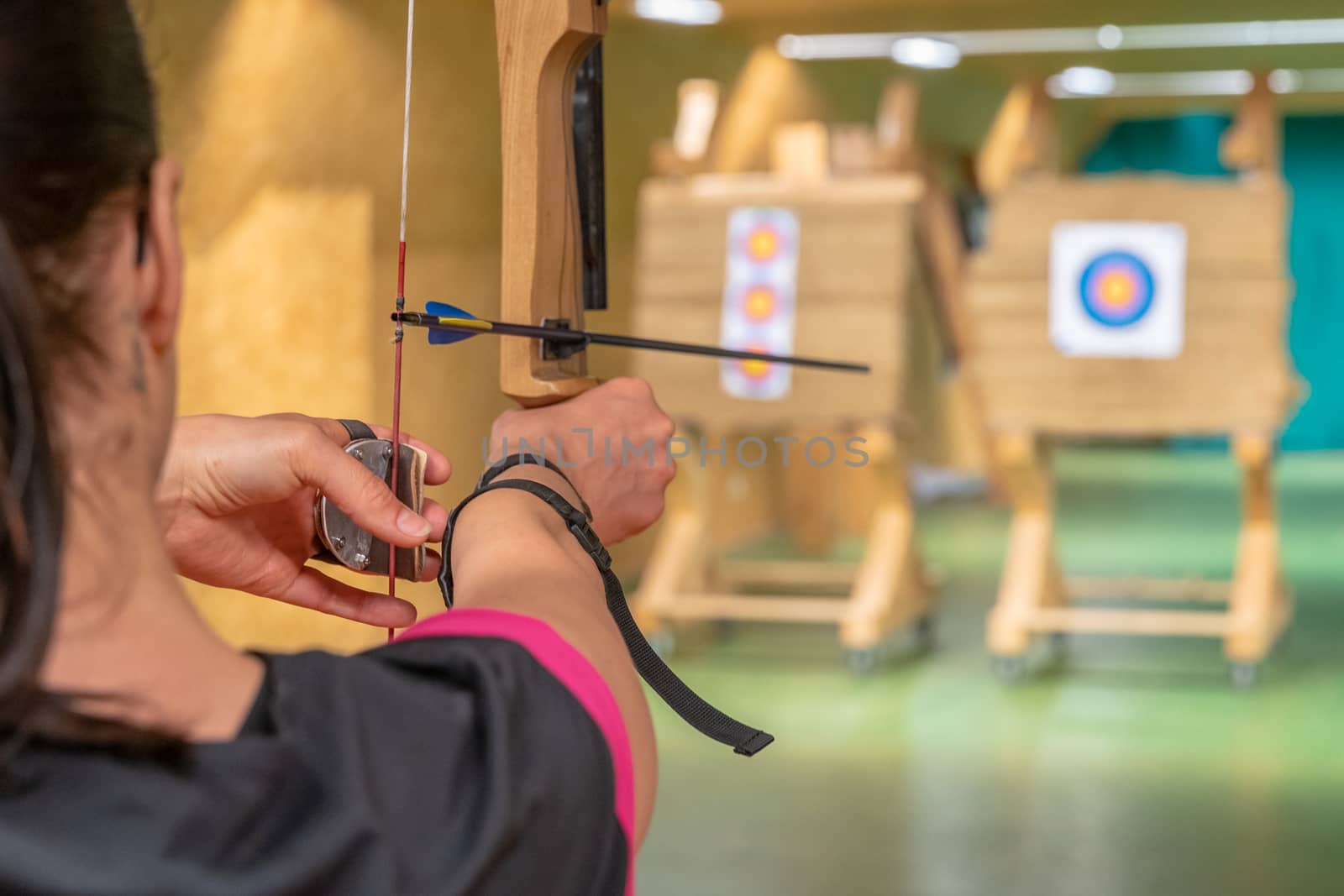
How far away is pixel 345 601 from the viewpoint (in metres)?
0.71

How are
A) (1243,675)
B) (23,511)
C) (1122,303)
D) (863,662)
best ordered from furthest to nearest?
1. (863,662)
2. (1122,303)
3. (1243,675)
4. (23,511)

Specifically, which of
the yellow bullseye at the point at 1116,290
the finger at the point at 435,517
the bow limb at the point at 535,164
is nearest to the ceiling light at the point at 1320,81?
the yellow bullseye at the point at 1116,290

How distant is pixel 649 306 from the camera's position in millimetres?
3381

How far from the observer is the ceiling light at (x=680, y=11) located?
3865 millimetres

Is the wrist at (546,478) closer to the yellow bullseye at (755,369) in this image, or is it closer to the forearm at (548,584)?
the forearm at (548,584)

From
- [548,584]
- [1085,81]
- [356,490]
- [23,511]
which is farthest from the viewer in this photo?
[1085,81]

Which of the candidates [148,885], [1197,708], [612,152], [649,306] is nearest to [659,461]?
[148,885]

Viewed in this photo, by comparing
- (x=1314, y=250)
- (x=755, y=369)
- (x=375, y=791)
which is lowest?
(x=375, y=791)

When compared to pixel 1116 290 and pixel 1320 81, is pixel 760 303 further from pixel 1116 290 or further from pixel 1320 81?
pixel 1320 81

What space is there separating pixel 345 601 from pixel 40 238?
344 mm

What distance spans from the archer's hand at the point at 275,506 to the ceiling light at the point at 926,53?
4270 mm

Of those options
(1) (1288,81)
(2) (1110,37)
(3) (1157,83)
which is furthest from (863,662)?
(1) (1288,81)

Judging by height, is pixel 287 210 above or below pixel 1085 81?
below

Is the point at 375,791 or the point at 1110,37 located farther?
the point at 1110,37
